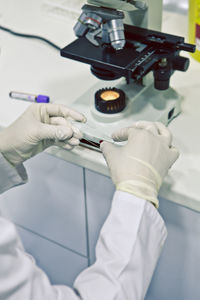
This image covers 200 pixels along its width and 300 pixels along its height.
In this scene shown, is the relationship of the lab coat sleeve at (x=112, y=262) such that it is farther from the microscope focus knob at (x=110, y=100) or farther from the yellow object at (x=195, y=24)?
the yellow object at (x=195, y=24)

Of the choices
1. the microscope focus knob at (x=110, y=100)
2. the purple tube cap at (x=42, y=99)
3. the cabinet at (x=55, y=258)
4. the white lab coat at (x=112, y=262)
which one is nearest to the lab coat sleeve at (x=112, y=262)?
the white lab coat at (x=112, y=262)

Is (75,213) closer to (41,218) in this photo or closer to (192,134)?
(41,218)

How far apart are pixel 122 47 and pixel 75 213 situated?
1.62ft

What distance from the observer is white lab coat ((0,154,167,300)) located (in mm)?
707

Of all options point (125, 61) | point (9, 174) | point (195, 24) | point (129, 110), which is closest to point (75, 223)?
point (9, 174)

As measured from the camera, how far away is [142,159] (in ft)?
2.60

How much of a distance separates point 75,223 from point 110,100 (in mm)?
400

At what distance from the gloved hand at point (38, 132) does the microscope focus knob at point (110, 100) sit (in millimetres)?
55

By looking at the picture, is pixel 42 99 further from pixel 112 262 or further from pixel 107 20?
pixel 112 262

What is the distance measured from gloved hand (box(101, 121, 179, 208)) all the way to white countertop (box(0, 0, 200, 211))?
2.9 inches

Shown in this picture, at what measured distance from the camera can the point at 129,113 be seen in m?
0.97

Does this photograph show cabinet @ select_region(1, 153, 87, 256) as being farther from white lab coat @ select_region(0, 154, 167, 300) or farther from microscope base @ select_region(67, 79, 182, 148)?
white lab coat @ select_region(0, 154, 167, 300)

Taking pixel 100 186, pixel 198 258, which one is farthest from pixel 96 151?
pixel 198 258

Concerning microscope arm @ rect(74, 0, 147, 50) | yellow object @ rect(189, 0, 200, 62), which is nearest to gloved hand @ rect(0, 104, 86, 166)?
microscope arm @ rect(74, 0, 147, 50)
